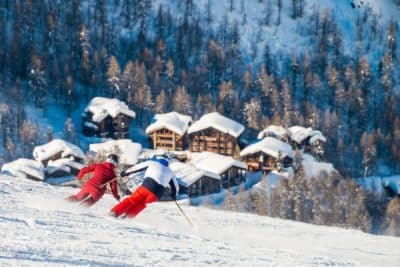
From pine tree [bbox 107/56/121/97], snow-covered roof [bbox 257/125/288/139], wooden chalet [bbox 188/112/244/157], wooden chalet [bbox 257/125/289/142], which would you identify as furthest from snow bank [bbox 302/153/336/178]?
pine tree [bbox 107/56/121/97]

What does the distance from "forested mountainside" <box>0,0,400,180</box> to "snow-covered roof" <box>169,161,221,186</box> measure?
35.5 ft

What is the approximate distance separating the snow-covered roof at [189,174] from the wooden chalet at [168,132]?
762 centimetres

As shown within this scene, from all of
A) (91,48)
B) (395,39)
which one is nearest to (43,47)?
(91,48)

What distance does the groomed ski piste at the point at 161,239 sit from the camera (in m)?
6.47

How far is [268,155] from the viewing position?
4231cm

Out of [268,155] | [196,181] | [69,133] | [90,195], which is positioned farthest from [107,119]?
[90,195]

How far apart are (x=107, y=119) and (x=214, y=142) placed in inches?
351

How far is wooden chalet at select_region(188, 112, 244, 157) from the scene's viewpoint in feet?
148

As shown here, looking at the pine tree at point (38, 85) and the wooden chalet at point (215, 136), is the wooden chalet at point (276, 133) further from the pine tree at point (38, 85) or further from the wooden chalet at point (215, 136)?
the pine tree at point (38, 85)

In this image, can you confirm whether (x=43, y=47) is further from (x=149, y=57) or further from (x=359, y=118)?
(x=359, y=118)

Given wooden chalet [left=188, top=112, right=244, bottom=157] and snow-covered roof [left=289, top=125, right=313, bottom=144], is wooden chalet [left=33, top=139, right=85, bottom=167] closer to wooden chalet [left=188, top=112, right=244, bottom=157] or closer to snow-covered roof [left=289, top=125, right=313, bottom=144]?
wooden chalet [left=188, top=112, right=244, bottom=157]

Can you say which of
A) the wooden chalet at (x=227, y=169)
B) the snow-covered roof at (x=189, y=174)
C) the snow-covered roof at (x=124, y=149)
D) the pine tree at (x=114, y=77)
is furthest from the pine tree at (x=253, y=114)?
the snow-covered roof at (x=189, y=174)

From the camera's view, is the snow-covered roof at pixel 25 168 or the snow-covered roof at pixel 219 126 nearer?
the snow-covered roof at pixel 25 168

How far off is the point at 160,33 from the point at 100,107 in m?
21.0
